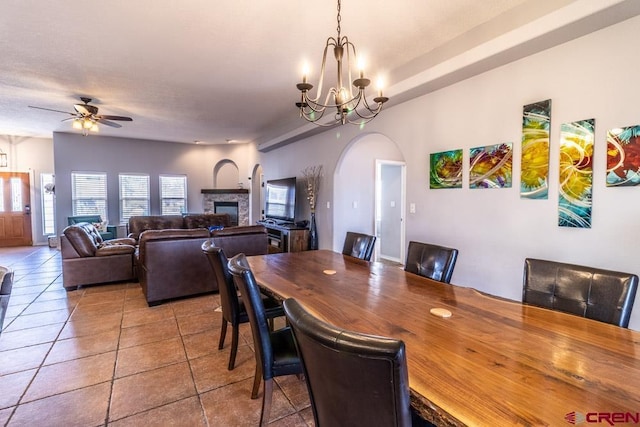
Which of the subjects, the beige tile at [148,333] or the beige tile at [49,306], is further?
the beige tile at [49,306]

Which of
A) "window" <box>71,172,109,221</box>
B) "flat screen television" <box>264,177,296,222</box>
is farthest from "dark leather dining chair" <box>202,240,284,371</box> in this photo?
"window" <box>71,172,109,221</box>

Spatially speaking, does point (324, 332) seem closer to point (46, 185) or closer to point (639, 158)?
point (639, 158)

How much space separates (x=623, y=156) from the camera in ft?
6.86

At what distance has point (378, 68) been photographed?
355 cm

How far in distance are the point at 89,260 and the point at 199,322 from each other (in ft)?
7.66

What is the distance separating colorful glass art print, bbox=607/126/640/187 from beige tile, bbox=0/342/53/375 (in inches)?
179

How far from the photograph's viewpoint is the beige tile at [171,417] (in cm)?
179

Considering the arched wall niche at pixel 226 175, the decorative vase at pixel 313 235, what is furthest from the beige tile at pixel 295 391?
the arched wall niche at pixel 226 175

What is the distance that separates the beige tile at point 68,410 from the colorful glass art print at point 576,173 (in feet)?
11.6

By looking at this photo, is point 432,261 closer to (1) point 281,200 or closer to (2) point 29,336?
(2) point 29,336

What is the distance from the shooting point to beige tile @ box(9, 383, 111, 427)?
1.80 metres

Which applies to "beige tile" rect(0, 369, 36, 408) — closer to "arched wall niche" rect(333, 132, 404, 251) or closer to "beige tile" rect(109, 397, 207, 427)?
"beige tile" rect(109, 397, 207, 427)

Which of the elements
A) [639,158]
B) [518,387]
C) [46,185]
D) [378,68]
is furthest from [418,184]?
[46,185]

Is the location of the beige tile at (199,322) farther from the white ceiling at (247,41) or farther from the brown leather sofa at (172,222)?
the brown leather sofa at (172,222)
